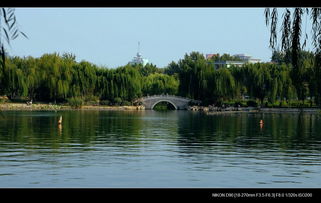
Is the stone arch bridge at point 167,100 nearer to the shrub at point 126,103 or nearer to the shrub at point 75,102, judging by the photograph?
the shrub at point 126,103

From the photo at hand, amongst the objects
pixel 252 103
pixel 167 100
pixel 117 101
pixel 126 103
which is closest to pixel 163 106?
pixel 167 100

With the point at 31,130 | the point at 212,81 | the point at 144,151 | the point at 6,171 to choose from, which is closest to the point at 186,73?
the point at 212,81

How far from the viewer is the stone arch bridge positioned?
9362 cm

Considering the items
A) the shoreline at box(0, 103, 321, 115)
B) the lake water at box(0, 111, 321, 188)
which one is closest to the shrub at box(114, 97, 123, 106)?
the shoreline at box(0, 103, 321, 115)

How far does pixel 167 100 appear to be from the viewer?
95.9 metres

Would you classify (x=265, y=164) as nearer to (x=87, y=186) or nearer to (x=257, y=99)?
(x=87, y=186)

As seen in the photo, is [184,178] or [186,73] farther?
[186,73]

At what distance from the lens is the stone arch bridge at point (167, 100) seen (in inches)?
3686

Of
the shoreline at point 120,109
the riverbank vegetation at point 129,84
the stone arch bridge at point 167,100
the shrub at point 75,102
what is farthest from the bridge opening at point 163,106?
the shrub at point 75,102
